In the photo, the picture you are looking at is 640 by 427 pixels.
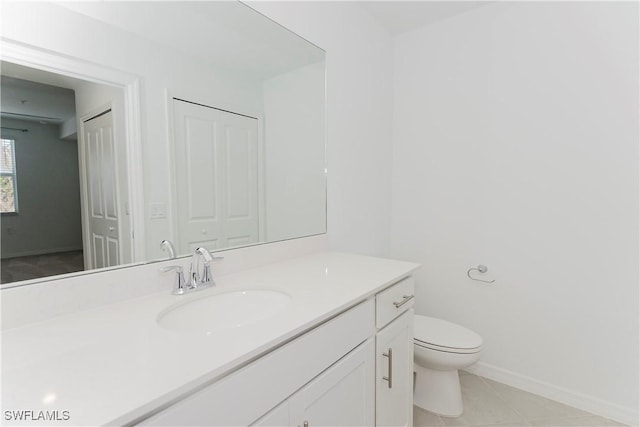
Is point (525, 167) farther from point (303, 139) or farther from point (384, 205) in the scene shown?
point (303, 139)

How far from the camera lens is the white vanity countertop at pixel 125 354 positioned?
0.49 m

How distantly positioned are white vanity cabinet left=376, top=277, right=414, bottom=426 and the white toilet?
0.26m

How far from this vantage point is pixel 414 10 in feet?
6.54

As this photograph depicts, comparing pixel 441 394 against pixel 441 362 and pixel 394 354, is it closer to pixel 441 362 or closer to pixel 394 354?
pixel 441 362

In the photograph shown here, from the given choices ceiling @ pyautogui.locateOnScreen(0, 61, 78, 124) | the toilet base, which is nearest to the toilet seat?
the toilet base

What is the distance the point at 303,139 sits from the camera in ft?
5.52

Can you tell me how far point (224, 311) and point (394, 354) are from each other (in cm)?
72

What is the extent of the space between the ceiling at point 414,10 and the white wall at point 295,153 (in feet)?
2.25

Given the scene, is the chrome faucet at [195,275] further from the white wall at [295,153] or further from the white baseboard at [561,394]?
the white baseboard at [561,394]

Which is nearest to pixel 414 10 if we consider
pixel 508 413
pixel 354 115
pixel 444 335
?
pixel 354 115

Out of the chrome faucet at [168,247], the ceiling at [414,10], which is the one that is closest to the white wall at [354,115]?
the ceiling at [414,10]

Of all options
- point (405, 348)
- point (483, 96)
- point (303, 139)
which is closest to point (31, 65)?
point (303, 139)

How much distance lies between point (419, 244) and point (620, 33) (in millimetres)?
1557

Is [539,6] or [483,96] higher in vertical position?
[539,6]
